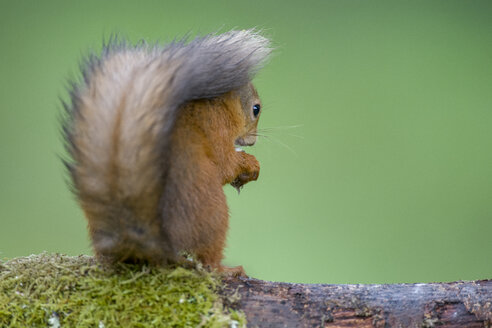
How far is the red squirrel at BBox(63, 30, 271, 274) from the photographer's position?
1.77 meters

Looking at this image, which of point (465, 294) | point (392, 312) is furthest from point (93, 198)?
point (465, 294)

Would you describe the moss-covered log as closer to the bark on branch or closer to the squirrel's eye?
the bark on branch

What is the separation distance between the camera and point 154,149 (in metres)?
1.79

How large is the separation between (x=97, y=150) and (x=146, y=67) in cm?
35

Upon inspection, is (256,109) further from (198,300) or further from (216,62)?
(198,300)

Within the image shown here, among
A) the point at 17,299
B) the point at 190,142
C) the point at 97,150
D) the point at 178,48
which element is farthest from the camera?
the point at 178,48

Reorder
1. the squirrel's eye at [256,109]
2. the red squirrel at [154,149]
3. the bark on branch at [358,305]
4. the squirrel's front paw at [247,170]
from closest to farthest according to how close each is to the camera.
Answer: the red squirrel at [154,149], the bark on branch at [358,305], the squirrel's front paw at [247,170], the squirrel's eye at [256,109]

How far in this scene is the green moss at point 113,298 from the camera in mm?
1818

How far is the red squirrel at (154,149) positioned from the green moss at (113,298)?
79mm

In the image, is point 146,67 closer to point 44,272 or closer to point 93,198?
point 93,198

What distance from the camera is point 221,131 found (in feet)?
7.58

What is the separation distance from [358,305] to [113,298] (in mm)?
828

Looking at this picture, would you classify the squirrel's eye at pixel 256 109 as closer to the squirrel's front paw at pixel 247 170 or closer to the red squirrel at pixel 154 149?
the squirrel's front paw at pixel 247 170

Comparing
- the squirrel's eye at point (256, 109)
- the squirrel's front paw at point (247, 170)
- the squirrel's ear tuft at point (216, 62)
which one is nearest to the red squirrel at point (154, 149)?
the squirrel's ear tuft at point (216, 62)
